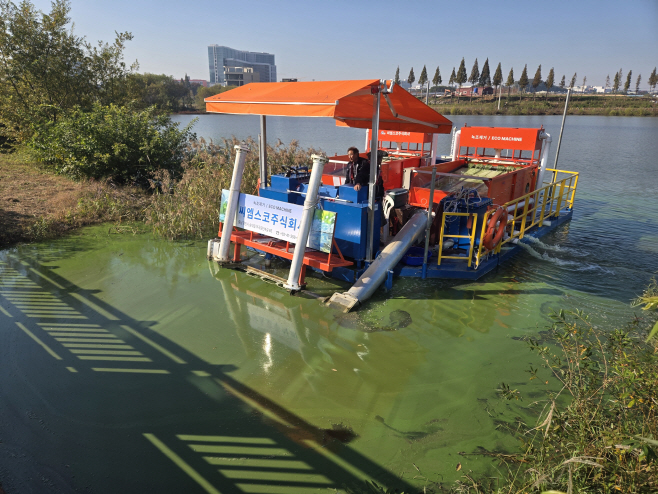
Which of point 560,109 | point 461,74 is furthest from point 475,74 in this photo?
point 560,109

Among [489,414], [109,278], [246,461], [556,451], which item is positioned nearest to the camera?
[556,451]

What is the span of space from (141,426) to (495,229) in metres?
6.70

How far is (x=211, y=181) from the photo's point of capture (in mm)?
11000

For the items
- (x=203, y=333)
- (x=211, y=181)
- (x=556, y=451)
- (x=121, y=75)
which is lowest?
(x=203, y=333)

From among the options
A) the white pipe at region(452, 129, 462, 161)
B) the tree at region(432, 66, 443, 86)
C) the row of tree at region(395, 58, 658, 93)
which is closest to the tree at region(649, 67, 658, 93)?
the row of tree at region(395, 58, 658, 93)

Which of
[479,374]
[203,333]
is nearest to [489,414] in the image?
[479,374]

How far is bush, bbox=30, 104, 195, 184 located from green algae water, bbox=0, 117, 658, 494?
4.60 meters

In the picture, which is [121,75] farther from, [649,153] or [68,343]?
[649,153]

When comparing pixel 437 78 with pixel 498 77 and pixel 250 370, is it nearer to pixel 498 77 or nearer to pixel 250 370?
pixel 498 77

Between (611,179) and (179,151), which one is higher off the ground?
(179,151)

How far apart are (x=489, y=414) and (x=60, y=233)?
974 cm

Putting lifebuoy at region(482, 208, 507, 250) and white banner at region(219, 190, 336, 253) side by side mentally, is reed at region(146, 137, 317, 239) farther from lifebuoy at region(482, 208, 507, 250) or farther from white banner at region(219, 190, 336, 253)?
lifebuoy at region(482, 208, 507, 250)

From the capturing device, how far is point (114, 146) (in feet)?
40.1

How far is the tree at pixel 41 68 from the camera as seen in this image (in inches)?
631
